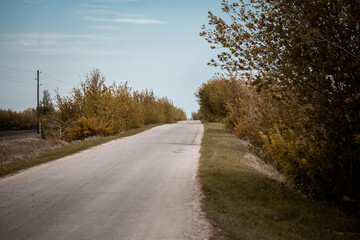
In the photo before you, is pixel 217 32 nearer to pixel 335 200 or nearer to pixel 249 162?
pixel 335 200

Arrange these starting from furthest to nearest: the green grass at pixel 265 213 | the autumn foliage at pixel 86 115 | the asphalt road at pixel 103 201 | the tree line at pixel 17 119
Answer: the tree line at pixel 17 119 < the autumn foliage at pixel 86 115 < the green grass at pixel 265 213 < the asphalt road at pixel 103 201

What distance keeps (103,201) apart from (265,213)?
3.48m

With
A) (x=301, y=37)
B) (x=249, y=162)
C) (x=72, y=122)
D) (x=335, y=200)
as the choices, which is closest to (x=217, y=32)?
(x=301, y=37)

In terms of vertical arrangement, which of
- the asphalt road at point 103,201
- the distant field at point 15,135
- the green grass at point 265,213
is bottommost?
the green grass at point 265,213

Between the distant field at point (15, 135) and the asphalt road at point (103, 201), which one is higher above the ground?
the distant field at point (15, 135)

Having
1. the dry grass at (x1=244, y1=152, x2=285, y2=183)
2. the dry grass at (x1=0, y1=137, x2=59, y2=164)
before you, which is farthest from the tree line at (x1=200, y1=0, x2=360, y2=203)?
the dry grass at (x1=0, y1=137, x2=59, y2=164)

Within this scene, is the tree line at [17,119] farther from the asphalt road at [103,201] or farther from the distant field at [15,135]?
the asphalt road at [103,201]

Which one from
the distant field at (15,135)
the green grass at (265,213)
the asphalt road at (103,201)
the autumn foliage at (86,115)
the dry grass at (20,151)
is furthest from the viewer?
the distant field at (15,135)

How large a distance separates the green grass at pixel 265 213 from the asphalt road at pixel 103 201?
15.2 inches

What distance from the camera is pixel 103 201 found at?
652 centimetres

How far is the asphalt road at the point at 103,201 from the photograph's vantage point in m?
4.90

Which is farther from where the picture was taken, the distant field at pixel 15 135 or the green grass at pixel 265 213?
the distant field at pixel 15 135

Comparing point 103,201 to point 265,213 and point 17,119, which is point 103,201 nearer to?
point 265,213

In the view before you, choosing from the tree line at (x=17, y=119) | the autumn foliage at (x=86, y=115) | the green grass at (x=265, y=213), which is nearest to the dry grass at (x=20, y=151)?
the autumn foliage at (x=86, y=115)
